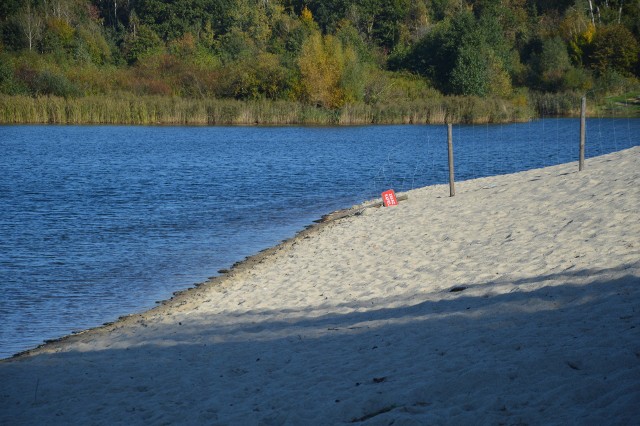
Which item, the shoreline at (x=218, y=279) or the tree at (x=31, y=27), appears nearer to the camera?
the shoreline at (x=218, y=279)

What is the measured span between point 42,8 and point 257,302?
92408mm

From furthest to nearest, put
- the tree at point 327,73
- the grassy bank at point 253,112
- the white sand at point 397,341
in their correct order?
the tree at point 327,73, the grassy bank at point 253,112, the white sand at point 397,341

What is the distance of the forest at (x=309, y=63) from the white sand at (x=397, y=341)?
129 ft

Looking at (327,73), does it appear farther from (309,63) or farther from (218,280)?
(218,280)

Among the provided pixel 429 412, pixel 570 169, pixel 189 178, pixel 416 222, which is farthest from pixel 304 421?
pixel 189 178

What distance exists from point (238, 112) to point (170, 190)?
34786mm

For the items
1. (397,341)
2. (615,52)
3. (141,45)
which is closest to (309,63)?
(141,45)

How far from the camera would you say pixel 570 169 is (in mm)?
19953

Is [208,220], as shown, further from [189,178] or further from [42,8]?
[42,8]

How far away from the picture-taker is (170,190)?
2828 centimetres

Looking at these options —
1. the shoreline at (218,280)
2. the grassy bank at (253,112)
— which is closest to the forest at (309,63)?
the grassy bank at (253,112)

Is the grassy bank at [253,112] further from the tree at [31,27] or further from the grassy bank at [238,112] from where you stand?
the tree at [31,27]

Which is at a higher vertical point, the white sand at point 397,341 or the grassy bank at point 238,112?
the grassy bank at point 238,112

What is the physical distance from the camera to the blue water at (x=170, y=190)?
1472 centimetres
